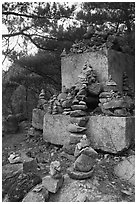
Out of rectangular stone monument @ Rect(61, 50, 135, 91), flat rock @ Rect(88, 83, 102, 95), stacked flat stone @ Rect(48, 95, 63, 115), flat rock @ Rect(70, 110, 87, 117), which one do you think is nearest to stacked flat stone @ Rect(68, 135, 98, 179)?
flat rock @ Rect(70, 110, 87, 117)

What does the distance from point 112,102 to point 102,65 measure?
974 millimetres

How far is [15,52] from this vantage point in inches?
247

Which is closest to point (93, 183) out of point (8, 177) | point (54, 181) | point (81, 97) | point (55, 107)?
point (54, 181)

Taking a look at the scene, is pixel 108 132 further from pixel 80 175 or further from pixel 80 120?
pixel 80 175

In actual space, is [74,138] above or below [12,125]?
above

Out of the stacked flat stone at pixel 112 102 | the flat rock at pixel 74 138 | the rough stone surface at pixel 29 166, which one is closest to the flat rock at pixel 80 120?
the flat rock at pixel 74 138

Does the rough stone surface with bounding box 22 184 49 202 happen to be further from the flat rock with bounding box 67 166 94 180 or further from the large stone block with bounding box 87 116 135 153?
the large stone block with bounding box 87 116 135 153

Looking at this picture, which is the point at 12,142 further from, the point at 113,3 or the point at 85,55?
the point at 113,3

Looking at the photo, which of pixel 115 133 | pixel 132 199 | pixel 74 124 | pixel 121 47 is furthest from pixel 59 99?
pixel 132 199

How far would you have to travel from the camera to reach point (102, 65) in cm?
412

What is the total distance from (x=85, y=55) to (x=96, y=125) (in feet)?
5.53

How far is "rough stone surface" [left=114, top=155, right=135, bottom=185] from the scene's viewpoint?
290 centimetres

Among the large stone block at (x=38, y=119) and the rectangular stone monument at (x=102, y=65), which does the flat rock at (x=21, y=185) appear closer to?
the large stone block at (x=38, y=119)

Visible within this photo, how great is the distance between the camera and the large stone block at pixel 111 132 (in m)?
3.29
